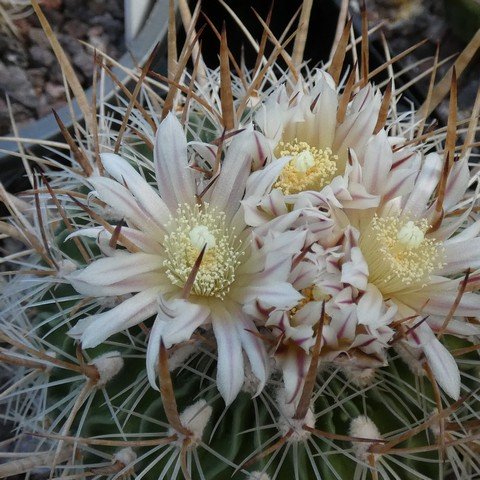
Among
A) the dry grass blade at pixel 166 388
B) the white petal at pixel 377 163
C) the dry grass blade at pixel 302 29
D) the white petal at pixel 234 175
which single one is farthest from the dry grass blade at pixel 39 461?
the dry grass blade at pixel 302 29

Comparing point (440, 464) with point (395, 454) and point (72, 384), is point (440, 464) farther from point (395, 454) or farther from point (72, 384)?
point (72, 384)

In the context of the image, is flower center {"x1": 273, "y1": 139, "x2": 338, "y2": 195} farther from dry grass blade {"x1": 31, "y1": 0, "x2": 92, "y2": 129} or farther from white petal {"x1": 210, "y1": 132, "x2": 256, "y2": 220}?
dry grass blade {"x1": 31, "y1": 0, "x2": 92, "y2": 129}

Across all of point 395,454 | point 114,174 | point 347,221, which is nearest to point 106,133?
point 114,174

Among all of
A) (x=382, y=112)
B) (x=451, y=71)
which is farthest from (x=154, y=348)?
(x=451, y=71)

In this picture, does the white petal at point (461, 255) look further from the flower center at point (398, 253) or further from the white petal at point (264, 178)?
the white petal at point (264, 178)

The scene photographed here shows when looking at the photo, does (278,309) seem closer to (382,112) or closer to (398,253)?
(398,253)

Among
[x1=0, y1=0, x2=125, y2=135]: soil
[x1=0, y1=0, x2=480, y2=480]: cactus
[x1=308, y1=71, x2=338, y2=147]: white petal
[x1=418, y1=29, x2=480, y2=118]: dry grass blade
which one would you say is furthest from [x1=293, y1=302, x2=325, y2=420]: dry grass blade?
[x1=0, y1=0, x2=125, y2=135]: soil
